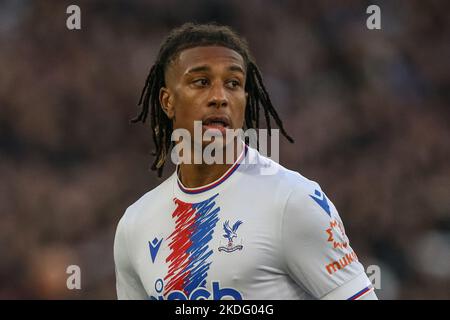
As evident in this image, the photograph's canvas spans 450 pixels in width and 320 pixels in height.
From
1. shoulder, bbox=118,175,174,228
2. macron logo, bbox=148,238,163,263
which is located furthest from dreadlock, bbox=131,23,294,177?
macron logo, bbox=148,238,163,263

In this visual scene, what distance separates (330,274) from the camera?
11.7 feet

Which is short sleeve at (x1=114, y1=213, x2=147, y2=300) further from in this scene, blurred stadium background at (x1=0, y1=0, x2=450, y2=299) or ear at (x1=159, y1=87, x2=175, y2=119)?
blurred stadium background at (x1=0, y1=0, x2=450, y2=299)

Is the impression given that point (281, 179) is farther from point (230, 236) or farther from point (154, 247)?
point (154, 247)

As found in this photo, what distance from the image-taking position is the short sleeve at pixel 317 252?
355cm

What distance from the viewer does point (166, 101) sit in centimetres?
425

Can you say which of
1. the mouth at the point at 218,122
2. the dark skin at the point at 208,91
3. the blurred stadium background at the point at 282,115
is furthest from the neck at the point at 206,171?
the blurred stadium background at the point at 282,115

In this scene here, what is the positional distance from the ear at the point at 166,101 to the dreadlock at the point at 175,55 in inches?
2.6

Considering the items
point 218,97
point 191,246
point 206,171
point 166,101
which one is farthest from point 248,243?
point 166,101

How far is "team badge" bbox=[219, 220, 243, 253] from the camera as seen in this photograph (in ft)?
12.2

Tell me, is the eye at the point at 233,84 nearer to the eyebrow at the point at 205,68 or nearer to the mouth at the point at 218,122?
the eyebrow at the point at 205,68

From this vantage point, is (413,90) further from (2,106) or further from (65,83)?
(2,106)

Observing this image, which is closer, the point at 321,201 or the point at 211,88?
the point at 321,201

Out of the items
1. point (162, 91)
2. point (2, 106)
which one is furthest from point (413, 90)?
point (162, 91)

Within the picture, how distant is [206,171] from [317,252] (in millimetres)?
744
